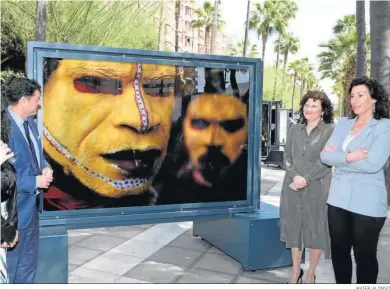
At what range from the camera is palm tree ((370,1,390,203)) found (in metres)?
7.30

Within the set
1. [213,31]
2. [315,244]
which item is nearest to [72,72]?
[315,244]

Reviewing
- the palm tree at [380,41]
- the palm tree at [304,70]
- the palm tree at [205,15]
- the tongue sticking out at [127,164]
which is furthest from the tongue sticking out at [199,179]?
the palm tree at [304,70]

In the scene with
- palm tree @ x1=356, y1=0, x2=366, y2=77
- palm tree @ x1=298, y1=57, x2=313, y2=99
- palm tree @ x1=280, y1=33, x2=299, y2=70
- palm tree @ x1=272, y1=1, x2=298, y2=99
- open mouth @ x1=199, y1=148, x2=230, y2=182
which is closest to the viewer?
open mouth @ x1=199, y1=148, x2=230, y2=182

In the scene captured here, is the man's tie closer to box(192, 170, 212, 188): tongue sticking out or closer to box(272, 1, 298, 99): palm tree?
box(192, 170, 212, 188): tongue sticking out

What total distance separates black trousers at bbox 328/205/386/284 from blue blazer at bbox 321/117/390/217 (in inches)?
2.7

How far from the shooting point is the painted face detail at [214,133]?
420cm

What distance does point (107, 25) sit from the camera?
18.2m

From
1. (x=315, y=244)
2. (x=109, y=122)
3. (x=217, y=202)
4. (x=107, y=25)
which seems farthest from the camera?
(x=107, y=25)

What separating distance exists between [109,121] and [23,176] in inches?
41.9

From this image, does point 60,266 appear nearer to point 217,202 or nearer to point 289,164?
point 217,202

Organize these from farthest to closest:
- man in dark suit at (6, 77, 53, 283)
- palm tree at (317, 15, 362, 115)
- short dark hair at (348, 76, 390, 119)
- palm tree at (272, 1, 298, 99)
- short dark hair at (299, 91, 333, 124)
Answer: palm tree at (272, 1, 298, 99), palm tree at (317, 15, 362, 115), short dark hair at (299, 91, 333, 124), short dark hair at (348, 76, 390, 119), man in dark suit at (6, 77, 53, 283)

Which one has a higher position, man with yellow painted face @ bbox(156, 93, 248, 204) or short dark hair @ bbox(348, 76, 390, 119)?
short dark hair @ bbox(348, 76, 390, 119)

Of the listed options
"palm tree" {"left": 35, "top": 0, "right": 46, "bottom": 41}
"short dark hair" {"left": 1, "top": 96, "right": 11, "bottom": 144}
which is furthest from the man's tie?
"palm tree" {"left": 35, "top": 0, "right": 46, "bottom": 41}

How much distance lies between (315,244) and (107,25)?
54.2 ft
